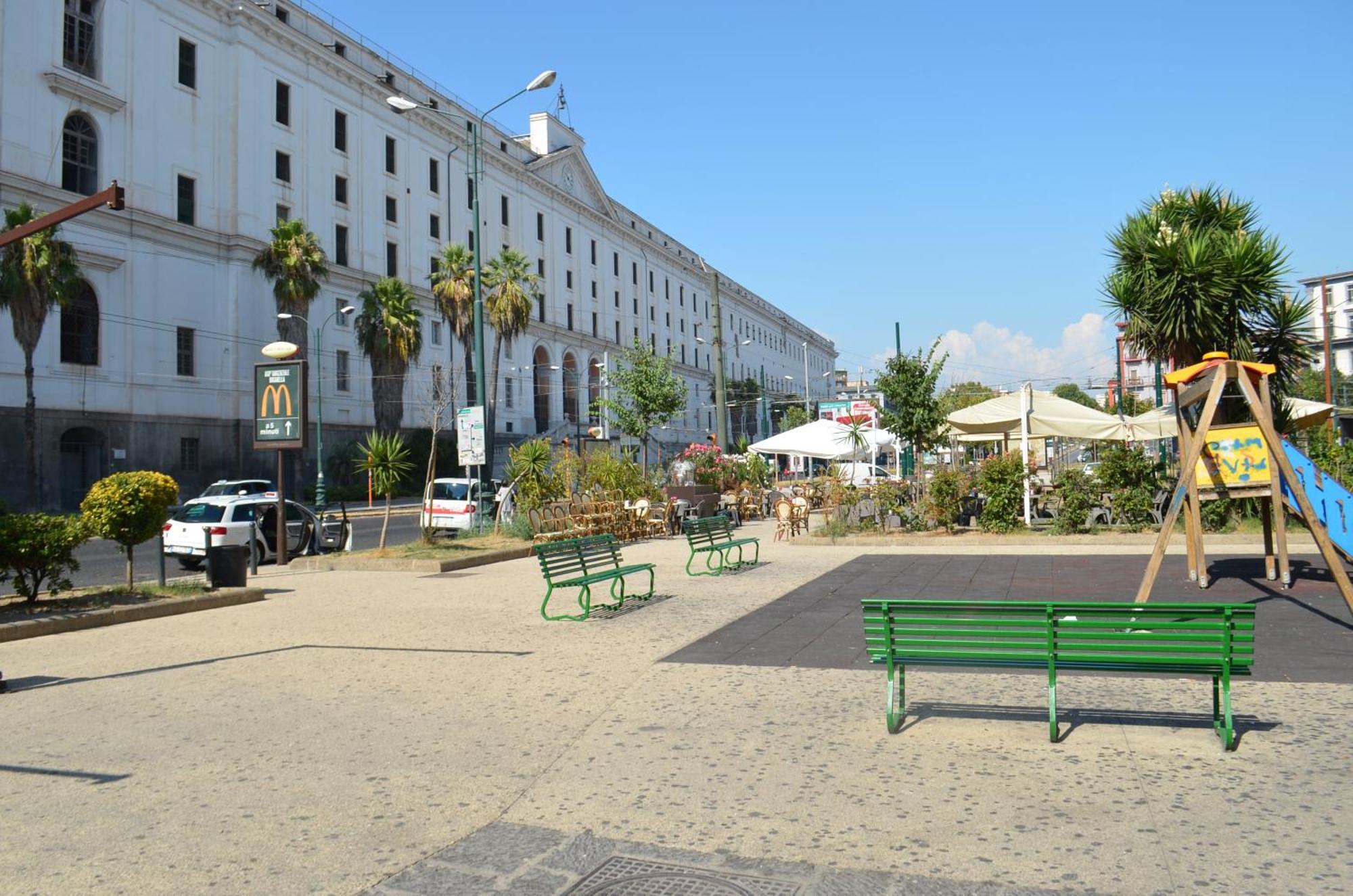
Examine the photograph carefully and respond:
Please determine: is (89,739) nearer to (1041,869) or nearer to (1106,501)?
(1041,869)

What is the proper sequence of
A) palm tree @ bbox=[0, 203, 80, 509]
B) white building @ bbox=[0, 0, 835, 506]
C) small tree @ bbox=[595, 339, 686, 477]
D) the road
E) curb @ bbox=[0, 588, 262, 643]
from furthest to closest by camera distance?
white building @ bbox=[0, 0, 835, 506], palm tree @ bbox=[0, 203, 80, 509], small tree @ bbox=[595, 339, 686, 477], the road, curb @ bbox=[0, 588, 262, 643]

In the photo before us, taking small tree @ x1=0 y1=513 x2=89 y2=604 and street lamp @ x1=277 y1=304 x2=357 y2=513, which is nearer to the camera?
small tree @ x1=0 y1=513 x2=89 y2=604

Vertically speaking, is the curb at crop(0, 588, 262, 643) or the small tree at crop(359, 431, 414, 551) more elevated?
the small tree at crop(359, 431, 414, 551)

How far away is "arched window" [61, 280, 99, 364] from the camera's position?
35406mm

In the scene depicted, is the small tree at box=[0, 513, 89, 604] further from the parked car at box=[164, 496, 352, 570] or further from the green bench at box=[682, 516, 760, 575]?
the green bench at box=[682, 516, 760, 575]

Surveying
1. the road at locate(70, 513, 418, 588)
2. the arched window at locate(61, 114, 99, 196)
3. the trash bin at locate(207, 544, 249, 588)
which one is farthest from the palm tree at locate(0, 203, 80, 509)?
the trash bin at locate(207, 544, 249, 588)

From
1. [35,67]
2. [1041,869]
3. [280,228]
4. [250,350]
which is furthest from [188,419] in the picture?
[1041,869]

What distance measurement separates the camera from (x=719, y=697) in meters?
6.74

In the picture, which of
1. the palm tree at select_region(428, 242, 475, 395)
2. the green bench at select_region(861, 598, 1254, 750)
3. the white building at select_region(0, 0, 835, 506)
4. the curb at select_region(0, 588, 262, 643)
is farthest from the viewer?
the palm tree at select_region(428, 242, 475, 395)

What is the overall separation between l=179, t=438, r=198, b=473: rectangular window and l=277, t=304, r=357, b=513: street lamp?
475 centimetres

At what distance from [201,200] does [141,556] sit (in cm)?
2377

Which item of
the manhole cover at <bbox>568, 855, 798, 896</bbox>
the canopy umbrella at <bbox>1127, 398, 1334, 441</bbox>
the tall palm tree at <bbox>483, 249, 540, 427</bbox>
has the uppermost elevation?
the tall palm tree at <bbox>483, 249, 540, 427</bbox>

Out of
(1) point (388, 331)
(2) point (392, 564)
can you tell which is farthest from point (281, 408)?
(1) point (388, 331)

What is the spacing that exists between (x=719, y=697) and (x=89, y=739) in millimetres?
4005
